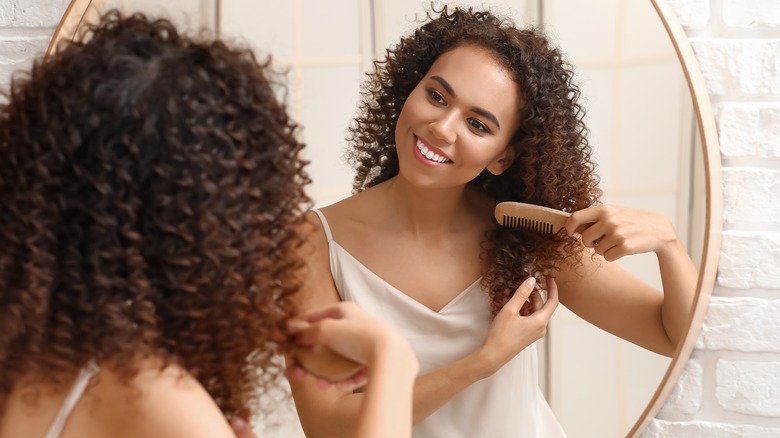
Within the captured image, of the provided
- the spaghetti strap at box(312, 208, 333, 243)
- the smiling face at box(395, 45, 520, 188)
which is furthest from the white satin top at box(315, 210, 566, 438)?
the smiling face at box(395, 45, 520, 188)

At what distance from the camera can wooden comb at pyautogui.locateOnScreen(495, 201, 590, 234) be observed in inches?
33.4

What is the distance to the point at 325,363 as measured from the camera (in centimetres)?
70

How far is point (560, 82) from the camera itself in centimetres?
85

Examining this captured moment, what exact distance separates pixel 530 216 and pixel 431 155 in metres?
0.12

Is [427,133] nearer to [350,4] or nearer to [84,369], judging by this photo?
[350,4]

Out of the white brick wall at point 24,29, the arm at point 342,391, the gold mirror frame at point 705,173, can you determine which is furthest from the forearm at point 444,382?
the white brick wall at point 24,29

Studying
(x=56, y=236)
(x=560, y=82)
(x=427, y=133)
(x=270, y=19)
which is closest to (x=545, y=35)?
(x=560, y=82)

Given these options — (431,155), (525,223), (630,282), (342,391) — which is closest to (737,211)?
(630,282)

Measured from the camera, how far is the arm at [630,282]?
871 millimetres

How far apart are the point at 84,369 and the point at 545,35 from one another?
0.52 meters

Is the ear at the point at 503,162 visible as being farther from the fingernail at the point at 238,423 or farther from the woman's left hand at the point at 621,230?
the fingernail at the point at 238,423

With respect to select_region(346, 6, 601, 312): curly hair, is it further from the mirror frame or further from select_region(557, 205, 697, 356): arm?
the mirror frame

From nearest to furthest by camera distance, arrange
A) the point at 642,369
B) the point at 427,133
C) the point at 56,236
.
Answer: the point at 56,236 → the point at 427,133 → the point at 642,369

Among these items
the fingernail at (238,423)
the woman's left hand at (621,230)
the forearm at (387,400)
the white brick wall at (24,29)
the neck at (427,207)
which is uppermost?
the white brick wall at (24,29)
